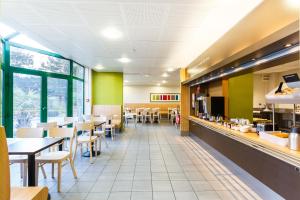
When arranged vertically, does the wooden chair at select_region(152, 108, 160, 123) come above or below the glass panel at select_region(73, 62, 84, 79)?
below

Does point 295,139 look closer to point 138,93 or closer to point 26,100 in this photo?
point 26,100

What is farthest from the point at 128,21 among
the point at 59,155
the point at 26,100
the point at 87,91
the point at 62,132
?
A: the point at 87,91

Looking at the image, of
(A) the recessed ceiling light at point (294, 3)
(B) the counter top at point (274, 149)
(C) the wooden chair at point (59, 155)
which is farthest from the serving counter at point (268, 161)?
(C) the wooden chair at point (59, 155)

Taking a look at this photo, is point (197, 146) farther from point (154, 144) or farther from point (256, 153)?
point (256, 153)

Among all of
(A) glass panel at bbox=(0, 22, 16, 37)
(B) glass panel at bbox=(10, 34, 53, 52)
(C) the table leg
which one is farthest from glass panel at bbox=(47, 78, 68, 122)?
(C) the table leg

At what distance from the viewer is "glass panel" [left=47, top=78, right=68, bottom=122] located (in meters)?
6.07

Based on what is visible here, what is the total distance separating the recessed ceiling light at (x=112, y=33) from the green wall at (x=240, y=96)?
339cm

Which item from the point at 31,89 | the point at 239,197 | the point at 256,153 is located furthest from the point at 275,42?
the point at 31,89

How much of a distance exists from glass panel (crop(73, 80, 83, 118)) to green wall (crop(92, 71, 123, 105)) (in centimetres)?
87

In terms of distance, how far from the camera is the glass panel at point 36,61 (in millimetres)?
4677

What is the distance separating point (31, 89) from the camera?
5297mm

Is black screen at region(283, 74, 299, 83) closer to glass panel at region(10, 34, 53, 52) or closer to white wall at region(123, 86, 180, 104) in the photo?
glass panel at region(10, 34, 53, 52)

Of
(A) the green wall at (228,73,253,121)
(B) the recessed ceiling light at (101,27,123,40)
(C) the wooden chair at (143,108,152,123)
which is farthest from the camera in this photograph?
(C) the wooden chair at (143,108,152,123)

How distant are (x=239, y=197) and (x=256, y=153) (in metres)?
0.66
